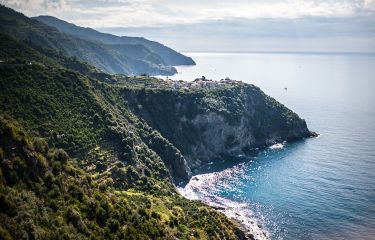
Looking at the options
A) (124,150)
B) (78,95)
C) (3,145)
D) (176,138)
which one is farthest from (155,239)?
(176,138)

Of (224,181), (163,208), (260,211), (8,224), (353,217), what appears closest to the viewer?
(8,224)

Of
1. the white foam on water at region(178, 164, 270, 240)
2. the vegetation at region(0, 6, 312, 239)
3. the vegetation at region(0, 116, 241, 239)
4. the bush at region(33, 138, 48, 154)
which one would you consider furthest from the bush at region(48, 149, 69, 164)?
the white foam on water at region(178, 164, 270, 240)

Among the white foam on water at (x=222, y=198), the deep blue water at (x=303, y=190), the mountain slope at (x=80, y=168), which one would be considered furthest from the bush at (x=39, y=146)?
the deep blue water at (x=303, y=190)

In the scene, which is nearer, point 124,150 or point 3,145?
point 3,145

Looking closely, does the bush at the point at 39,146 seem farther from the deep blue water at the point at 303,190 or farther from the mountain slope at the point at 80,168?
the deep blue water at the point at 303,190

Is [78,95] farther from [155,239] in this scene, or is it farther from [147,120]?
[155,239]

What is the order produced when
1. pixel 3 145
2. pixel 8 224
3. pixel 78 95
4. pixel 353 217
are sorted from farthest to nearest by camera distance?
1. pixel 78 95
2. pixel 353 217
3. pixel 3 145
4. pixel 8 224

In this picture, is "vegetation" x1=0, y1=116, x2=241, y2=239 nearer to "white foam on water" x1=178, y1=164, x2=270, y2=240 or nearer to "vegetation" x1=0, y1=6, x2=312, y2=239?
Answer: "vegetation" x1=0, y1=6, x2=312, y2=239

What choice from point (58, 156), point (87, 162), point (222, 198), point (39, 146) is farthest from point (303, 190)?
point (39, 146)

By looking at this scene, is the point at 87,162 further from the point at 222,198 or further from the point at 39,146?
the point at 222,198
